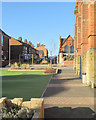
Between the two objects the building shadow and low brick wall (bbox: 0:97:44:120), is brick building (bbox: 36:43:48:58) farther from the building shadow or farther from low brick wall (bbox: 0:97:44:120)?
low brick wall (bbox: 0:97:44:120)

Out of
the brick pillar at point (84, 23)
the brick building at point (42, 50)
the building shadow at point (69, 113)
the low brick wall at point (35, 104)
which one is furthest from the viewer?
the brick building at point (42, 50)

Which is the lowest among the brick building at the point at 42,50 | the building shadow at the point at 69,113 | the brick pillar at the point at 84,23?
the building shadow at the point at 69,113

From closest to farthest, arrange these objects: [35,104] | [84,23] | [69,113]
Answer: [35,104], [69,113], [84,23]

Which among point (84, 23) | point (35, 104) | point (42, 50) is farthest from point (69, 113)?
point (42, 50)

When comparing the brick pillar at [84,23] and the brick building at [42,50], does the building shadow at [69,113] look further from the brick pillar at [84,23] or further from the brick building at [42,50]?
the brick building at [42,50]

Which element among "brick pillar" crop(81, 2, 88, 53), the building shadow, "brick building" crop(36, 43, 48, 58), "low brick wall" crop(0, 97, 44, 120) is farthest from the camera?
"brick building" crop(36, 43, 48, 58)

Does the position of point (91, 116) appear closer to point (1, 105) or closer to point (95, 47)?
point (1, 105)

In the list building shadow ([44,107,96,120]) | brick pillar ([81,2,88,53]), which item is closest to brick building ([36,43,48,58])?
brick pillar ([81,2,88,53])

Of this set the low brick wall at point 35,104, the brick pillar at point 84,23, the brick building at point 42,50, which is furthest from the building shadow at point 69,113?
the brick building at point 42,50

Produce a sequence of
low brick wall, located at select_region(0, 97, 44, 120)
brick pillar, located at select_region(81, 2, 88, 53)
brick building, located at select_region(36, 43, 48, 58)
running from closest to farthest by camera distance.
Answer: low brick wall, located at select_region(0, 97, 44, 120), brick pillar, located at select_region(81, 2, 88, 53), brick building, located at select_region(36, 43, 48, 58)

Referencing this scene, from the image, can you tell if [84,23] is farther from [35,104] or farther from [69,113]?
[35,104]

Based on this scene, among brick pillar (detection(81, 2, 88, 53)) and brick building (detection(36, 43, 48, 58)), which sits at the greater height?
brick building (detection(36, 43, 48, 58))

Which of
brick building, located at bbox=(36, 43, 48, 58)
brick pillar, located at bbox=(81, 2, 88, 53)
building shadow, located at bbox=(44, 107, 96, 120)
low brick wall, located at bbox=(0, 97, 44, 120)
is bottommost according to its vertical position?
building shadow, located at bbox=(44, 107, 96, 120)

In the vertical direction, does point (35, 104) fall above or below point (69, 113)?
above
